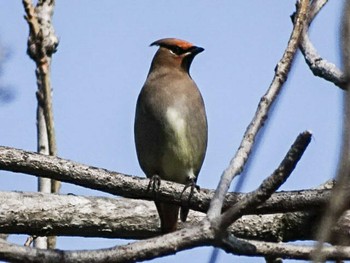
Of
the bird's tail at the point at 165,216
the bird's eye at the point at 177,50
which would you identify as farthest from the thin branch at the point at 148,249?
the bird's eye at the point at 177,50

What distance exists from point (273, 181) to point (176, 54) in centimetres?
401

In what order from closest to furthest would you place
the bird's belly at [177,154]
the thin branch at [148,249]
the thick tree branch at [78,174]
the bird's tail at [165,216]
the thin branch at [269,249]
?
the thin branch at [148,249] < the thin branch at [269,249] < the thick tree branch at [78,174] < the bird's tail at [165,216] < the bird's belly at [177,154]

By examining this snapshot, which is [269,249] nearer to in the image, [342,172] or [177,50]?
[342,172]

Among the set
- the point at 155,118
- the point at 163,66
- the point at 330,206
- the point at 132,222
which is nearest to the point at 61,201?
the point at 132,222

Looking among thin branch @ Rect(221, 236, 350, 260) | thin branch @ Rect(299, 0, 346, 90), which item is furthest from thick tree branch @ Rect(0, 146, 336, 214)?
thin branch @ Rect(221, 236, 350, 260)

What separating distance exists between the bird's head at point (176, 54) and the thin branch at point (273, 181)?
3850 millimetres

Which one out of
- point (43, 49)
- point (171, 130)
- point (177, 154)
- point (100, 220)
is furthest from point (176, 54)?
point (43, 49)

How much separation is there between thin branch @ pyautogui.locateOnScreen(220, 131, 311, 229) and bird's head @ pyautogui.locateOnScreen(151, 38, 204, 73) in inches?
152

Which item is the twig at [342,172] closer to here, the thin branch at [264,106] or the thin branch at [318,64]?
the thin branch at [264,106]

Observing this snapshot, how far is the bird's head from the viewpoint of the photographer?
618 cm

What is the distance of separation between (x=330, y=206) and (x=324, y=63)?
252 centimetres

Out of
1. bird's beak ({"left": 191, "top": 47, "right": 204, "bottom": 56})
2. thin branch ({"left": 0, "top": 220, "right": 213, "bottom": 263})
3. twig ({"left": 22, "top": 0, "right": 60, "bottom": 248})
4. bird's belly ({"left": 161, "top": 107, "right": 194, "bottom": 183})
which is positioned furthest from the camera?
bird's beak ({"left": 191, "top": 47, "right": 204, "bottom": 56})

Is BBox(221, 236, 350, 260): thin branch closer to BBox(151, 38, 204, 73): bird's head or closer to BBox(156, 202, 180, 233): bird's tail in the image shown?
BBox(156, 202, 180, 233): bird's tail

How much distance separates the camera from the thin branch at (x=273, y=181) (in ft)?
7.20
